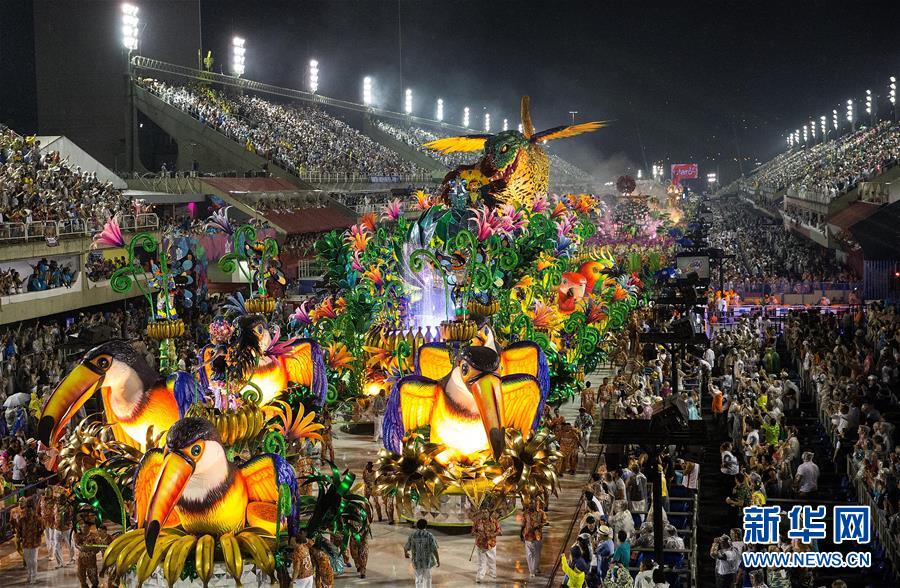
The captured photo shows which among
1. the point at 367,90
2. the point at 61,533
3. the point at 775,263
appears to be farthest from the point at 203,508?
the point at 367,90

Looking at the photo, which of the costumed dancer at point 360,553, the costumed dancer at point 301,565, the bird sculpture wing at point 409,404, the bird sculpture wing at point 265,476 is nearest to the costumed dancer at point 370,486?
the bird sculpture wing at point 409,404

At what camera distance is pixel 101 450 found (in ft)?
44.3

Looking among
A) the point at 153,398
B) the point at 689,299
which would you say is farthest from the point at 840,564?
the point at 689,299

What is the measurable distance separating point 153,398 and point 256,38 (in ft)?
165

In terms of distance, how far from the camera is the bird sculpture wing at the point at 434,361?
15781 mm

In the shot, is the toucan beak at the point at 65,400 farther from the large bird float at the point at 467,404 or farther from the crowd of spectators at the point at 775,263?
the crowd of spectators at the point at 775,263

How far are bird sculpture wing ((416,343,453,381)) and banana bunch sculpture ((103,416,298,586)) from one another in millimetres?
4736

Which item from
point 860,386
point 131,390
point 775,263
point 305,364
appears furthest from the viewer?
point 775,263

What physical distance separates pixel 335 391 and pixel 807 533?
9086mm

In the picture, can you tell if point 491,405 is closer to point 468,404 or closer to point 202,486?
point 468,404

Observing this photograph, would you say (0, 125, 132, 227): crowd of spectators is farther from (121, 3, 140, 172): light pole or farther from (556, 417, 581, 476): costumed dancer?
(556, 417, 581, 476): costumed dancer

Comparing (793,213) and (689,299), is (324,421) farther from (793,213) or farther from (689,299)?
(793,213)

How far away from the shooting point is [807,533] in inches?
480

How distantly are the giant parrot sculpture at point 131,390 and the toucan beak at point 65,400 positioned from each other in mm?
12
